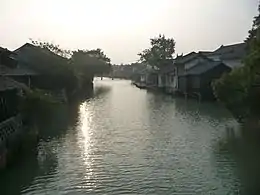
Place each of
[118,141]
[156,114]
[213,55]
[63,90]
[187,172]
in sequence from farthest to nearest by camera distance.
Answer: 1. [213,55]
2. [63,90]
3. [156,114]
4. [118,141]
5. [187,172]

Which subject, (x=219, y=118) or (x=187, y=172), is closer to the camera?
(x=187, y=172)

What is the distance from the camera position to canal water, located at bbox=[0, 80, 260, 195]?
13602 millimetres

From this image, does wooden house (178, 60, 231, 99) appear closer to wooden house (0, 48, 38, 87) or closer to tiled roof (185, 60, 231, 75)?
tiled roof (185, 60, 231, 75)

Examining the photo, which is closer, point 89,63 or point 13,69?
point 13,69

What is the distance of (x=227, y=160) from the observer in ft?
56.1

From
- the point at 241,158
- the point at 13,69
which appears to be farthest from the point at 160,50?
the point at 241,158

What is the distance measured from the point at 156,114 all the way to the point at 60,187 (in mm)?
20246

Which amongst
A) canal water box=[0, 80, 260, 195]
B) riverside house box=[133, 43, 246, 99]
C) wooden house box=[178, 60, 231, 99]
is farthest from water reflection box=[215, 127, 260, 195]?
wooden house box=[178, 60, 231, 99]

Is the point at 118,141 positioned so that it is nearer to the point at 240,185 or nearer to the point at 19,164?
the point at 19,164

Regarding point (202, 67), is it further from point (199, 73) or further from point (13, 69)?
point (13, 69)

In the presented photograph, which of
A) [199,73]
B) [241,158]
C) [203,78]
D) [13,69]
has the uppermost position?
[13,69]

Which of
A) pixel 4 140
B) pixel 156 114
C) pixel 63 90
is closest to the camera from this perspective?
pixel 4 140

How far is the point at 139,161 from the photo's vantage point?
55.2 ft

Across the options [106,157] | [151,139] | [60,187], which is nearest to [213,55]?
[151,139]
